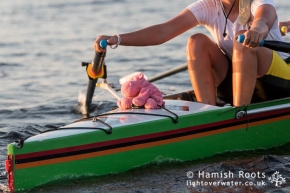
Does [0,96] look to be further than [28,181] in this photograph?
Yes

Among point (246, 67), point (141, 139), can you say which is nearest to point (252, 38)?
point (246, 67)

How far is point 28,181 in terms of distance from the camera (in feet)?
14.4

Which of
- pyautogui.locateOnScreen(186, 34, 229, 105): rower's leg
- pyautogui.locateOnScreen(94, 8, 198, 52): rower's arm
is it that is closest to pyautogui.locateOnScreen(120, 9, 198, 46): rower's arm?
pyautogui.locateOnScreen(94, 8, 198, 52): rower's arm

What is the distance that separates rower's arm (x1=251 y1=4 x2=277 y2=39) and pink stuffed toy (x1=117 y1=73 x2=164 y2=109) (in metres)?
0.85

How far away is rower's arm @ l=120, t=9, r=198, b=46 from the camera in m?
5.12

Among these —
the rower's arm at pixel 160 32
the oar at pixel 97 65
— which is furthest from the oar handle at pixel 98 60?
the rower's arm at pixel 160 32

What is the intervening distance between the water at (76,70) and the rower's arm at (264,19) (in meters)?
0.97

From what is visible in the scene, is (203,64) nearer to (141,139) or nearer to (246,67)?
(246,67)

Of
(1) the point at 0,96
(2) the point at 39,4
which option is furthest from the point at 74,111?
(2) the point at 39,4

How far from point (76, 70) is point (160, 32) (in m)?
4.59

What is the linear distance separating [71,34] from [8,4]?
3739 mm

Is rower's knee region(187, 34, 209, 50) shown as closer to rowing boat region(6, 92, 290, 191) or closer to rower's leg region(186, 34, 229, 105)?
rower's leg region(186, 34, 229, 105)

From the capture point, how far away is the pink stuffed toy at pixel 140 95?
498cm

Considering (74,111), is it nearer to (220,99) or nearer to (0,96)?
(0,96)
